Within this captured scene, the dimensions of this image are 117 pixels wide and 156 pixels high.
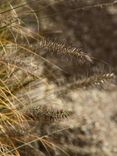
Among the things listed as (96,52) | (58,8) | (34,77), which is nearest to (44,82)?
(34,77)

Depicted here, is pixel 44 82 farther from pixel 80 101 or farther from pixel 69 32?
pixel 69 32

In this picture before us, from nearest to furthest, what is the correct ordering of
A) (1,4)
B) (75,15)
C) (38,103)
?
(38,103) < (1,4) < (75,15)

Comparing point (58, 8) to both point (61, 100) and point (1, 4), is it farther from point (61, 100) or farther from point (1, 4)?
point (61, 100)

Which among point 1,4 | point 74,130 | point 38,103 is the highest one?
point 1,4

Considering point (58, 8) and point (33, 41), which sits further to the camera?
point (58, 8)

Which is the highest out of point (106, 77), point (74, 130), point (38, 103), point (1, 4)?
point (1, 4)

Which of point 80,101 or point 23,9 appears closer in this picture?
point 80,101

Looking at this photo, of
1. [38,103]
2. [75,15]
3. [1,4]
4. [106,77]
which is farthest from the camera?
[75,15]

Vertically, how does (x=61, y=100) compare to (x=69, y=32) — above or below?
below

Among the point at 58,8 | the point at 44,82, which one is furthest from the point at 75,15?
the point at 44,82
